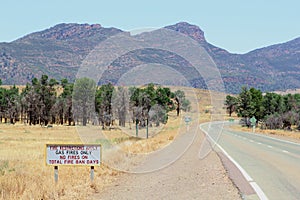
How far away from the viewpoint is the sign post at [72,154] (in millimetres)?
11547

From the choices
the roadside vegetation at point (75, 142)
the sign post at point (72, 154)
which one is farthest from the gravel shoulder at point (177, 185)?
the sign post at point (72, 154)

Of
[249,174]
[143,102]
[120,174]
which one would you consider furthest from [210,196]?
[143,102]

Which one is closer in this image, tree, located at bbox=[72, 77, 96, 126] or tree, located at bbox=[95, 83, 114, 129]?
tree, located at bbox=[72, 77, 96, 126]

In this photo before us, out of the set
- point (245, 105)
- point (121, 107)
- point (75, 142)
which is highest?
point (245, 105)

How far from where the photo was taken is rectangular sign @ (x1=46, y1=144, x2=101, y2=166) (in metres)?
11.5

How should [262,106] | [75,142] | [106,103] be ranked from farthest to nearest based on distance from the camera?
[262,106]
[106,103]
[75,142]

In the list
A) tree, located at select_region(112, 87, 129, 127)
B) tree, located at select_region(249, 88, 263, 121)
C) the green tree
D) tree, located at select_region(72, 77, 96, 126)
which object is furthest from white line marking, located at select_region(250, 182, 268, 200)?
tree, located at select_region(249, 88, 263, 121)

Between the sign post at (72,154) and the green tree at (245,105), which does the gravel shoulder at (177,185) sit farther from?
the green tree at (245,105)

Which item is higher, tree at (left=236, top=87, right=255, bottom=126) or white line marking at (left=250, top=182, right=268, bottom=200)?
tree at (left=236, top=87, right=255, bottom=126)

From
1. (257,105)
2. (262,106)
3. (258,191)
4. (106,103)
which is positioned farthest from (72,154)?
(262,106)

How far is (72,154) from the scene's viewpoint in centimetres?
1157

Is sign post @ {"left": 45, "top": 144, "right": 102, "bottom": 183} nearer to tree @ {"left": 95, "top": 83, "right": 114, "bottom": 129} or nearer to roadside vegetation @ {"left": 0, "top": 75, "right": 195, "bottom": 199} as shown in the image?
roadside vegetation @ {"left": 0, "top": 75, "right": 195, "bottom": 199}

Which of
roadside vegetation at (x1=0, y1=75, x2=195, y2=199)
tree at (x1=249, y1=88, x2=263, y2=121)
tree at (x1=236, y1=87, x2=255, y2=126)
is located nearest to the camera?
roadside vegetation at (x1=0, y1=75, x2=195, y2=199)

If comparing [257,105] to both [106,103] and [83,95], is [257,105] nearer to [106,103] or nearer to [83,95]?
[106,103]
